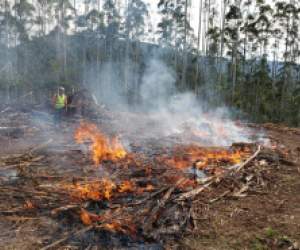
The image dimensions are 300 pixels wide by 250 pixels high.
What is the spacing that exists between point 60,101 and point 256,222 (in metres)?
11.1

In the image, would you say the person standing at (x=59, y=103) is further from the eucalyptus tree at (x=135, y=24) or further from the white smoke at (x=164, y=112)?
the eucalyptus tree at (x=135, y=24)

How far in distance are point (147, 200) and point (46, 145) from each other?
19.1 ft

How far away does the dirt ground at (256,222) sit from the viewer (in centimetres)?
538

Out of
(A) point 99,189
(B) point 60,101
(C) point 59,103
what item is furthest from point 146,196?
(C) point 59,103

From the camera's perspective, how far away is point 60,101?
14969 millimetres

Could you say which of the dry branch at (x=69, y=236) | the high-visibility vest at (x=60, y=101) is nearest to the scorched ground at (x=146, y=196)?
the dry branch at (x=69, y=236)

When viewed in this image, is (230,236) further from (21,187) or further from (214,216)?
(21,187)

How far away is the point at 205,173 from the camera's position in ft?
27.5

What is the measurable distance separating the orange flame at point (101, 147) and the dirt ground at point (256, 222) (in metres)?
3.79

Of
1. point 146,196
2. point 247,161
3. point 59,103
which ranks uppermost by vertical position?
point 59,103

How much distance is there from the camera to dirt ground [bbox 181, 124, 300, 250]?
5.38 m

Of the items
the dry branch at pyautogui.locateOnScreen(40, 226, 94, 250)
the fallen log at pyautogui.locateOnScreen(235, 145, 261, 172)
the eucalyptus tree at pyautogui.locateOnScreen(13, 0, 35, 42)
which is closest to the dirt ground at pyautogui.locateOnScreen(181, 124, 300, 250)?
the fallen log at pyautogui.locateOnScreen(235, 145, 261, 172)

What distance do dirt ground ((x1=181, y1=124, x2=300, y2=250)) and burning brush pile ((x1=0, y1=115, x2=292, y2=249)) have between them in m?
0.26

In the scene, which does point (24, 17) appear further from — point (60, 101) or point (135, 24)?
point (60, 101)
